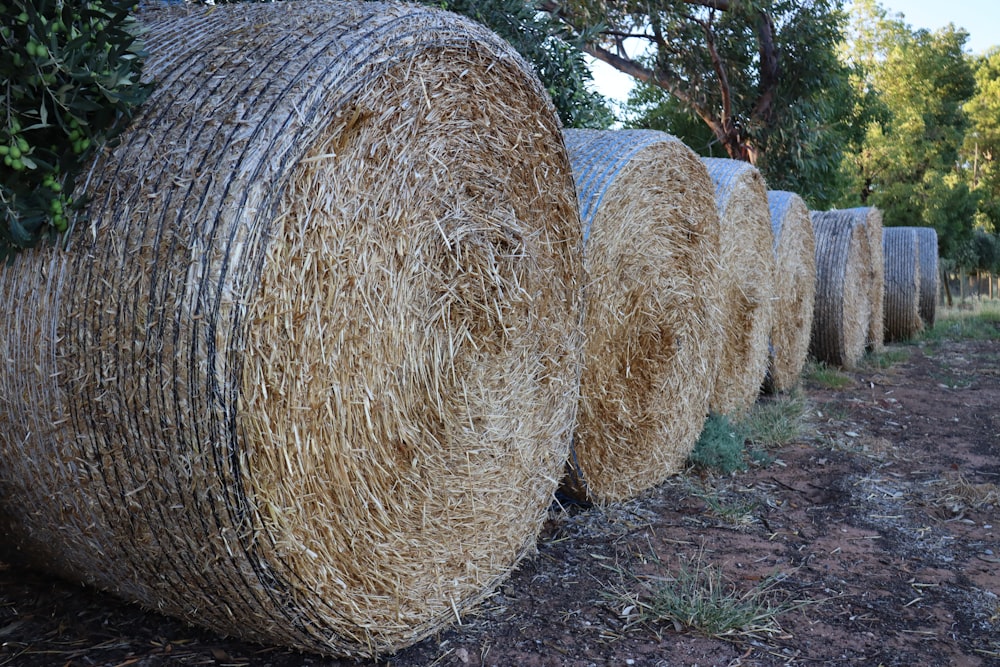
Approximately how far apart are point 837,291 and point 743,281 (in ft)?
10.2

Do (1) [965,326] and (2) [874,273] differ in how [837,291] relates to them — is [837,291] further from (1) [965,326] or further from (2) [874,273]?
(1) [965,326]

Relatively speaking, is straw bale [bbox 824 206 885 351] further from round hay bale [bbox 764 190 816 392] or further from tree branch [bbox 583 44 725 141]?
tree branch [bbox 583 44 725 141]

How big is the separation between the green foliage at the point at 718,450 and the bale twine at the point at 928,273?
8.93m

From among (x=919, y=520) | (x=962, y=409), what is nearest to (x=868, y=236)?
A: (x=962, y=409)

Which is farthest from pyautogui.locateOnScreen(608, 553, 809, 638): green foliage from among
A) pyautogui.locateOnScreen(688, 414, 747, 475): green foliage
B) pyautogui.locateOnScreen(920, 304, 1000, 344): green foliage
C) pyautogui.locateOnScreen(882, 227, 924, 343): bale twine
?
pyautogui.locateOnScreen(920, 304, 1000, 344): green foliage

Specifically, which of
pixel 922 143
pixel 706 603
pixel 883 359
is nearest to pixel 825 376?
pixel 883 359

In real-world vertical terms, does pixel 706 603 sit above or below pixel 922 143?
below

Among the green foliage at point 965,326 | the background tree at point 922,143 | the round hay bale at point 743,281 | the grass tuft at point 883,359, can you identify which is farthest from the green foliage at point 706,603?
the background tree at point 922,143

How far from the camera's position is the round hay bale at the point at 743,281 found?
5.52m

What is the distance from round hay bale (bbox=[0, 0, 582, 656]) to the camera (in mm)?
2033

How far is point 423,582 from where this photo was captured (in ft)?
9.20

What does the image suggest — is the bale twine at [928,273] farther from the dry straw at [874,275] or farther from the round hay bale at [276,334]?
the round hay bale at [276,334]

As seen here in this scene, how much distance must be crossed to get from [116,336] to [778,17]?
516 inches

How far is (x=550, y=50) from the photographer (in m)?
5.97
